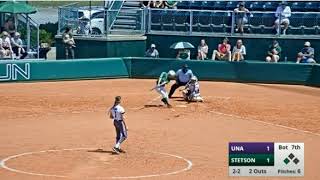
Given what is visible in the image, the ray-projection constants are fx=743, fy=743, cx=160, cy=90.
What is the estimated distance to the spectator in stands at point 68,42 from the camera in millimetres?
38625

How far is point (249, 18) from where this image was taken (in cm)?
3881

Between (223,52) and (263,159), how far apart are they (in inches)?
920

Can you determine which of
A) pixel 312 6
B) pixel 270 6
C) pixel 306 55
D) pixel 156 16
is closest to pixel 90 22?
pixel 156 16

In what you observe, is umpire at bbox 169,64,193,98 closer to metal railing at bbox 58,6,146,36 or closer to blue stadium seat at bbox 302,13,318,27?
blue stadium seat at bbox 302,13,318,27

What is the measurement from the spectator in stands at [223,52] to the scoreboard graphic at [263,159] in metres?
22.1

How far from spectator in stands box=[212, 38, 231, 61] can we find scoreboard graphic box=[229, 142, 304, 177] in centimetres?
2213

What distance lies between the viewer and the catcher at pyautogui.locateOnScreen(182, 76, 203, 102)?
1110 inches

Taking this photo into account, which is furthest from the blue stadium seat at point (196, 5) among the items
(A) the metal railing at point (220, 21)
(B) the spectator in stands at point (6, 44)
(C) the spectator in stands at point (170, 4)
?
(B) the spectator in stands at point (6, 44)

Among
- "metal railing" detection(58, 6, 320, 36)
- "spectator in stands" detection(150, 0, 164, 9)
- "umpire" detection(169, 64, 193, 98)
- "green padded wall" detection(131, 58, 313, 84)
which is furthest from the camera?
"spectator in stands" detection(150, 0, 164, 9)

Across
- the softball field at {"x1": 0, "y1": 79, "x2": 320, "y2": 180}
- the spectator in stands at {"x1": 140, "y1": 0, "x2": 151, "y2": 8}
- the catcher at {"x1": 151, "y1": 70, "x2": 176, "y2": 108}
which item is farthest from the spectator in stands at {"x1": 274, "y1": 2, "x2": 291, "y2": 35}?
the catcher at {"x1": 151, "y1": 70, "x2": 176, "y2": 108}

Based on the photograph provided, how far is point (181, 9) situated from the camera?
42.1m

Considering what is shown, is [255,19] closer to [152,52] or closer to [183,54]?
[183,54]

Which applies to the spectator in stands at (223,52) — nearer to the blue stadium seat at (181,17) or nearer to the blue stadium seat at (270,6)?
the blue stadium seat at (181,17)

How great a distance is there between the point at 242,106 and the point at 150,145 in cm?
860
